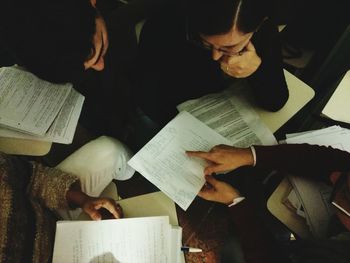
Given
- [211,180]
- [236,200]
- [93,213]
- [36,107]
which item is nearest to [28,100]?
[36,107]

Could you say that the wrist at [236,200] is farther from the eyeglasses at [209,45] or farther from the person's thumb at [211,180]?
the eyeglasses at [209,45]

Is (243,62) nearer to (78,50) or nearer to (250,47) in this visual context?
(250,47)

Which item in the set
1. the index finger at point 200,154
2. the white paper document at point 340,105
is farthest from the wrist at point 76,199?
the white paper document at point 340,105

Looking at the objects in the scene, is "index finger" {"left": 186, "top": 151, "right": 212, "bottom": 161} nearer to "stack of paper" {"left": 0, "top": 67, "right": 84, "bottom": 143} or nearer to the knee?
the knee

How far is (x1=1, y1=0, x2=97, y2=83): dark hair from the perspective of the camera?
3.07 feet

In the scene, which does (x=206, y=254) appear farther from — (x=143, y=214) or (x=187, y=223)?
(x=143, y=214)

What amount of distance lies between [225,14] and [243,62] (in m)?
0.23

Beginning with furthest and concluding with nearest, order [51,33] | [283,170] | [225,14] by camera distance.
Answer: [283,170] < [51,33] < [225,14]

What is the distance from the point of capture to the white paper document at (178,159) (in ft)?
3.43

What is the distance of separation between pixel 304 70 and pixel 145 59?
3.64 ft

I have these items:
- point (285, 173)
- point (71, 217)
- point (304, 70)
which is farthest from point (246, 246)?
point (304, 70)

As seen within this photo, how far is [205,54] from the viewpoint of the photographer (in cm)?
118

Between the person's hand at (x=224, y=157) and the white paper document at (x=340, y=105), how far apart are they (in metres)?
0.41

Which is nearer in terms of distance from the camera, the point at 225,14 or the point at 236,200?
the point at 225,14
